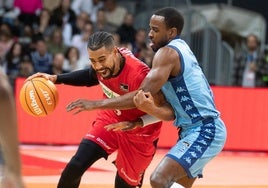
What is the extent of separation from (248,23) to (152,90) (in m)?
13.5

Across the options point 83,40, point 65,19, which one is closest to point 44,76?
point 83,40

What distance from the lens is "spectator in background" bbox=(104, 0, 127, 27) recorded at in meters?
17.9

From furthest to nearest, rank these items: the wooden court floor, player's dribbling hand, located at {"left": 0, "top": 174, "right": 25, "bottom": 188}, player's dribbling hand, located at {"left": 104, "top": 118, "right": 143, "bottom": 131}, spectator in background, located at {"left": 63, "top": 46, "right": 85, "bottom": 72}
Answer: spectator in background, located at {"left": 63, "top": 46, "right": 85, "bottom": 72}, the wooden court floor, player's dribbling hand, located at {"left": 104, "top": 118, "right": 143, "bottom": 131}, player's dribbling hand, located at {"left": 0, "top": 174, "right": 25, "bottom": 188}

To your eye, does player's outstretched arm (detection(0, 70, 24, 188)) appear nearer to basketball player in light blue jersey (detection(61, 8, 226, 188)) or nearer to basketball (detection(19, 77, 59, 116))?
basketball player in light blue jersey (detection(61, 8, 226, 188))

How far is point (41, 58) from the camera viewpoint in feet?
51.0

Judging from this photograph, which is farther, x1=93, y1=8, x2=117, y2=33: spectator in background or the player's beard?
x1=93, y1=8, x2=117, y2=33: spectator in background

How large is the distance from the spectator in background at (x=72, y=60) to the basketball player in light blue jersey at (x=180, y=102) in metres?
9.25

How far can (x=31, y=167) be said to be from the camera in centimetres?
1133

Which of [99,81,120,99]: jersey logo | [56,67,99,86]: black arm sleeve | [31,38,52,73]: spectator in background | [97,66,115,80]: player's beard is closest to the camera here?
[97,66,115,80]: player's beard

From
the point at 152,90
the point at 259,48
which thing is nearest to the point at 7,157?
the point at 152,90

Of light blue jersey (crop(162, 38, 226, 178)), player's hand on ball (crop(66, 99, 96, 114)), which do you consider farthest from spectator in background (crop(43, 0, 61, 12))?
light blue jersey (crop(162, 38, 226, 178))

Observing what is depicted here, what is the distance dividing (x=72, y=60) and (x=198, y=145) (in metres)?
9.60

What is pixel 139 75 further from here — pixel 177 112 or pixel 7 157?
pixel 7 157

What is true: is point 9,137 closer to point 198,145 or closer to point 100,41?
point 198,145
